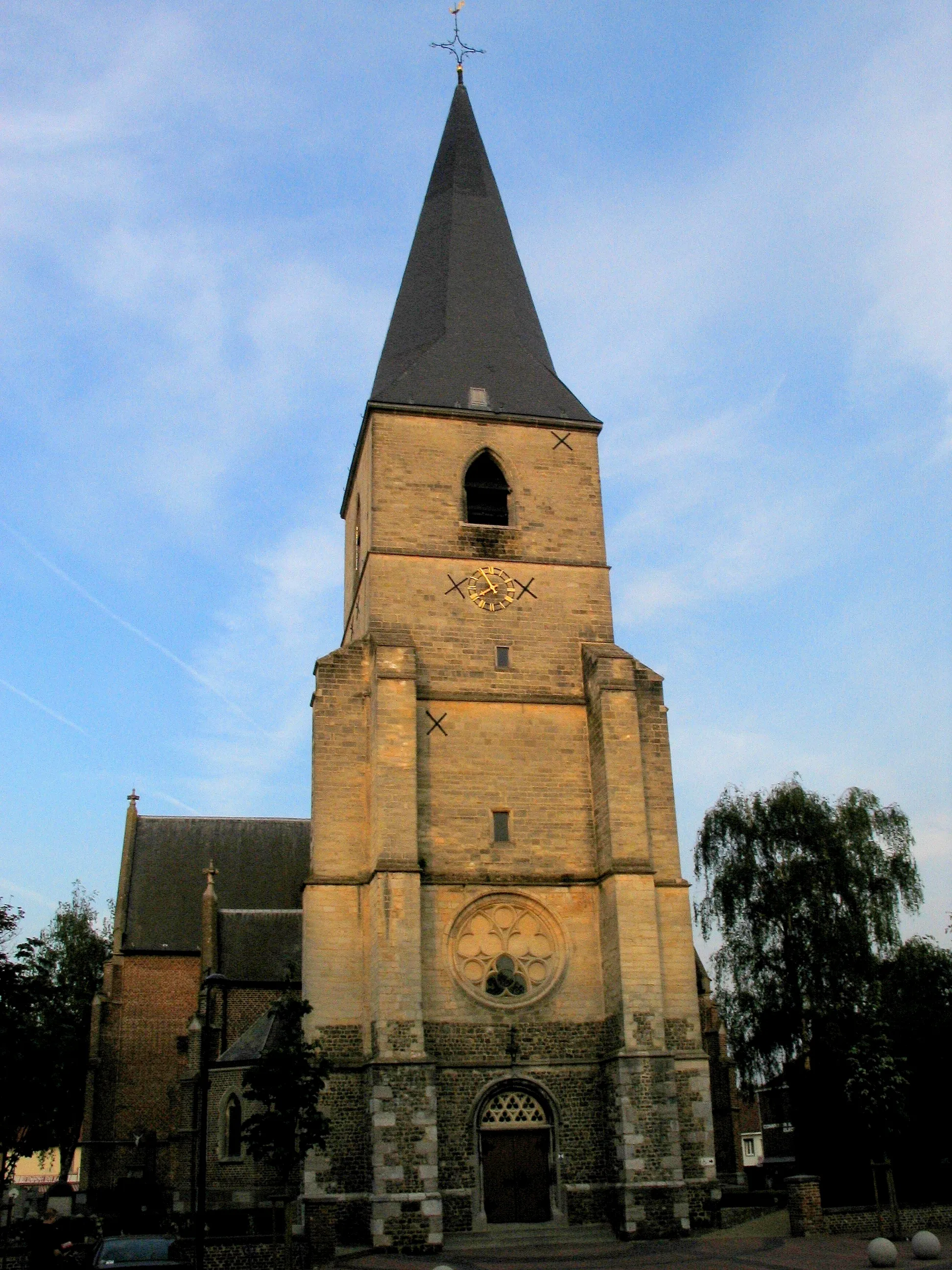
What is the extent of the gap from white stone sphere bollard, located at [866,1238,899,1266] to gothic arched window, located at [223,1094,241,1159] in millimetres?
13744

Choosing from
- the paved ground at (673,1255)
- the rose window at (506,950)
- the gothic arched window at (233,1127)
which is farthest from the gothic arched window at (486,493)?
the paved ground at (673,1255)

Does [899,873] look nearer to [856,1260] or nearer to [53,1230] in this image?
[856,1260]

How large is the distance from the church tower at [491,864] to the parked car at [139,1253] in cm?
578

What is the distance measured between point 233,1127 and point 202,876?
813cm

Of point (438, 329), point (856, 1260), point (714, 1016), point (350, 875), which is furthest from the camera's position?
point (714, 1016)

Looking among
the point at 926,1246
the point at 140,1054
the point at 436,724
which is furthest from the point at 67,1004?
the point at 926,1246

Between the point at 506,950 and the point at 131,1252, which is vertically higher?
the point at 506,950

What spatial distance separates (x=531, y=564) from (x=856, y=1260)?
13.8 meters

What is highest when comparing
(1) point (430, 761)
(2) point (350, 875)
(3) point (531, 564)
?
(3) point (531, 564)

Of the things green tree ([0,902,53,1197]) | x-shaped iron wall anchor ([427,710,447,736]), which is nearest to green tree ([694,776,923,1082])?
x-shaped iron wall anchor ([427,710,447,736])

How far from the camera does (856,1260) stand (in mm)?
14805

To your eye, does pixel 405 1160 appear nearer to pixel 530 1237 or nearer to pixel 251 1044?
pixel 530 1237

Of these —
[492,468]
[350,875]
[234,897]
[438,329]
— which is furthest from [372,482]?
[234,897]

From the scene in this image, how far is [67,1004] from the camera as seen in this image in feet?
112
